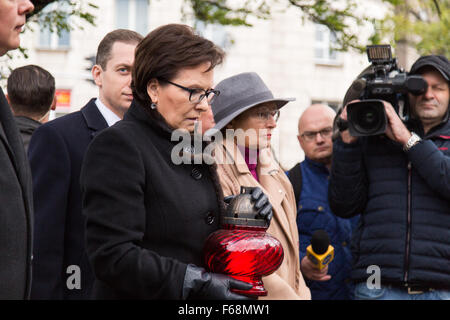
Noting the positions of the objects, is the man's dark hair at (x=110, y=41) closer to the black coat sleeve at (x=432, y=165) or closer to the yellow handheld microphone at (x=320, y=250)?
the yellow handheld microphone at (x=320, y=250)

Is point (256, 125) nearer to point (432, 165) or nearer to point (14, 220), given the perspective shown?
point (432, 165)

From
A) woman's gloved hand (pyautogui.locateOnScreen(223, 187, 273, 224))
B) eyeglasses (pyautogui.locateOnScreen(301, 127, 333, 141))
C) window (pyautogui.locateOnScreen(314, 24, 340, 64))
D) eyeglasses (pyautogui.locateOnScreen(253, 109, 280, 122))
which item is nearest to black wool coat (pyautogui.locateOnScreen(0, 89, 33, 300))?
woman's gloved hand (pyautogui.locateOnScreen(223, 187, 273, 224))

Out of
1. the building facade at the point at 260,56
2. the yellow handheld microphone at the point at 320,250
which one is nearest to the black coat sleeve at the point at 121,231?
the yellow handheld microphone at the point at 320,250

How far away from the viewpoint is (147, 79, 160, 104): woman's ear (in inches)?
103

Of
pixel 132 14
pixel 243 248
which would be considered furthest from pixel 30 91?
pixel 132 14

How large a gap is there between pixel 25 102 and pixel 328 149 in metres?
2.14

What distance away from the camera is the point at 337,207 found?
418 cm

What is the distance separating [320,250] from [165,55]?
1990 mm

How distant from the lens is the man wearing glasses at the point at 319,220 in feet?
14.9

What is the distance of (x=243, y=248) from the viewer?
7.57 ft

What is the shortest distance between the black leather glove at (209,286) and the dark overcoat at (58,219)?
3.35 feet

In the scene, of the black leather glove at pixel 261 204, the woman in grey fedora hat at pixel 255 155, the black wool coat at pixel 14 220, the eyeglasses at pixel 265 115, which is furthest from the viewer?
the eyeglasses at pixel 265 115
